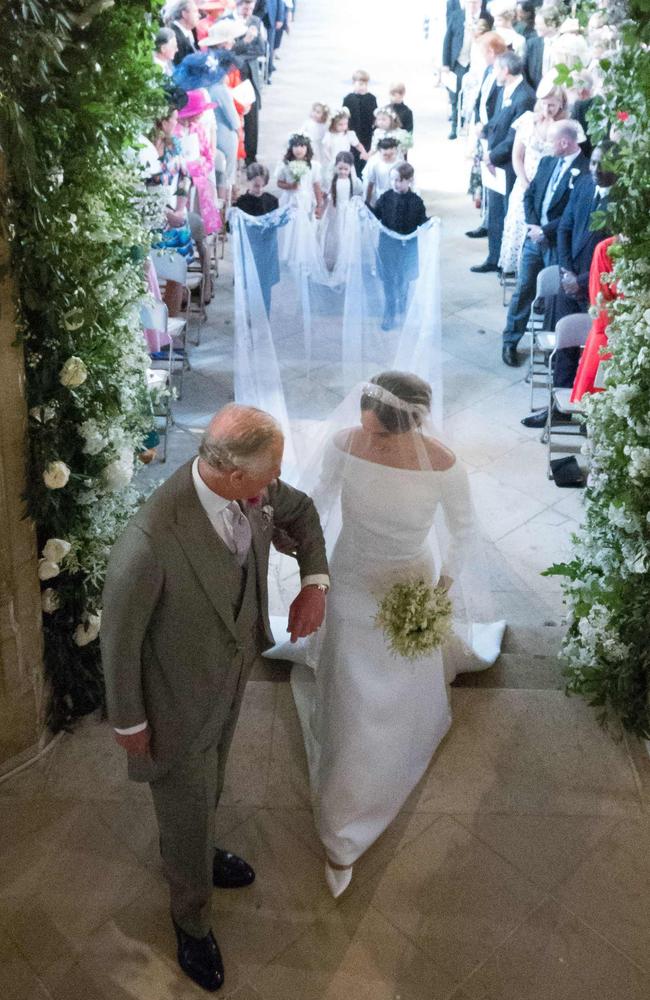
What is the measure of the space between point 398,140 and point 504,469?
418 cm

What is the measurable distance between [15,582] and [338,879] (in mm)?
1593

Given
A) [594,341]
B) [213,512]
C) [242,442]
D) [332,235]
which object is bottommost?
[594,341]

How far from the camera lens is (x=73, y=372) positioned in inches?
144

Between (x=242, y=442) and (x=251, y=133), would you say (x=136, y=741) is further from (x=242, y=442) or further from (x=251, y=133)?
(x=251, y=133)

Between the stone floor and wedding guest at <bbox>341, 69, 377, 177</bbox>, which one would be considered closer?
the stone floor

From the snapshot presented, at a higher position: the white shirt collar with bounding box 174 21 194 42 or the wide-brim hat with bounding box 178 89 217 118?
the white shirt collar with bounding box 174 21 194 42

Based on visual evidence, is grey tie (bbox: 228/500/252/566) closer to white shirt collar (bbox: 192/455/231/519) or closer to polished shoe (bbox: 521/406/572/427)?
white shirt collar (bbox: 192/455/231/519)

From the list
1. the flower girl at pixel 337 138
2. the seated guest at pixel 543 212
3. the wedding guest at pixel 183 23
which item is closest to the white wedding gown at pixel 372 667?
the seated guest at pixel 543 212

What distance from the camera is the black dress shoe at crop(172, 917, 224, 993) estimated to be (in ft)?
11.4

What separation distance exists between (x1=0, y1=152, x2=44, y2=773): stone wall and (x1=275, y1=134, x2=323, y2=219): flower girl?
550 centimetres

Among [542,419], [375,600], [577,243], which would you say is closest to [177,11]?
[577,243]

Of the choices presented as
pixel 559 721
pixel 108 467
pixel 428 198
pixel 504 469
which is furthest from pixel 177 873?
pixel 428 198

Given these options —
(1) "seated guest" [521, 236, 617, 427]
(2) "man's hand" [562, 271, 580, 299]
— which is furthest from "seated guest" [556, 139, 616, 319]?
(1) "seated guest" [521, 236, 617, 427]

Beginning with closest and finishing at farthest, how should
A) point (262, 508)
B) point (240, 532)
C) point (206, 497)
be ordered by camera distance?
1. point (206, 497)
2. point (240, 532)
3. point (262, 508)
